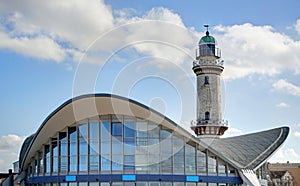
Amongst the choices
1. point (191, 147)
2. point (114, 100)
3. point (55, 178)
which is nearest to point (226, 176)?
point (191, 147)

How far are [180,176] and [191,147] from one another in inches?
78.5

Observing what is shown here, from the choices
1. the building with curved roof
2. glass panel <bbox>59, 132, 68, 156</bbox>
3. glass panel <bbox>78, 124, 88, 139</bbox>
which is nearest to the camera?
the building with curved roof

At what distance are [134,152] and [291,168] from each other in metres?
35.2

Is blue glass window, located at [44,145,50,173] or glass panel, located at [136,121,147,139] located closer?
glass panel, located at [136,121,147,139]

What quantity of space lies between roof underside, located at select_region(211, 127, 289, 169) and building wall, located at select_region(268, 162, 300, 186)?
77.9 ft

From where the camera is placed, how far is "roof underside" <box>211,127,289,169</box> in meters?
34.9

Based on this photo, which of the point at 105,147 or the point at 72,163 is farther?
the point at 72,163

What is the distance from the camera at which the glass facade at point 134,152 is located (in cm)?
3406

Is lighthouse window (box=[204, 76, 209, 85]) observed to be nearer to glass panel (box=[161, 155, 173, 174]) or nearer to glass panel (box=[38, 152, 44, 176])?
glass panel (box=[161, 155, 173, 174])

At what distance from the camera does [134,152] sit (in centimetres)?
3406

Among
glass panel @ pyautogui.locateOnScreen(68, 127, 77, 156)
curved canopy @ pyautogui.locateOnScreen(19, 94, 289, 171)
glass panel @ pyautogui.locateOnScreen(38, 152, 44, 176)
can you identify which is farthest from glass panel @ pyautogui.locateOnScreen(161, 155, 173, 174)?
glass panel @ pyautogui.locateOnScreen(38, 152, 44, 176)

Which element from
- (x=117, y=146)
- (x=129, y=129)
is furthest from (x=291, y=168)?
(x=117, y=146)

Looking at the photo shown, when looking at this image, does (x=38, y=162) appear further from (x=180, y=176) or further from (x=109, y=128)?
(x=180, y=176)

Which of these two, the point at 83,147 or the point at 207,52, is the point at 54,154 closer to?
the point at 83,147
